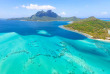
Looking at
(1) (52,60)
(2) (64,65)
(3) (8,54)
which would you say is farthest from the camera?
(3) (8,54)

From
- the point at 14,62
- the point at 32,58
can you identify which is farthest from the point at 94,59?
the point at 14,62

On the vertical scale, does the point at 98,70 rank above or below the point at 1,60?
below

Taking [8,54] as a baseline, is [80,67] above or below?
below

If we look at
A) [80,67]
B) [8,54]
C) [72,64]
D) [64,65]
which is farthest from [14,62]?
[80,67]

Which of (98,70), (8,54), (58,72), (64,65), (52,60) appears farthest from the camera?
(8,54)

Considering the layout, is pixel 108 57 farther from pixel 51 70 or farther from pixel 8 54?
pixel 8 54

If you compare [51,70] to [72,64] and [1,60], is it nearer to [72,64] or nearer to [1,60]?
[72,64]

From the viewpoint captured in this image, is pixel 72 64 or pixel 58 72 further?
pixel 72 64

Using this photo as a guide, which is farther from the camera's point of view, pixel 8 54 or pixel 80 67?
pixel 8 54

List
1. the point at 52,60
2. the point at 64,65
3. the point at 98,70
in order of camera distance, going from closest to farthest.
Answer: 1. the point at 98,70
2. the point at 64,65
3. the point at 52,60
